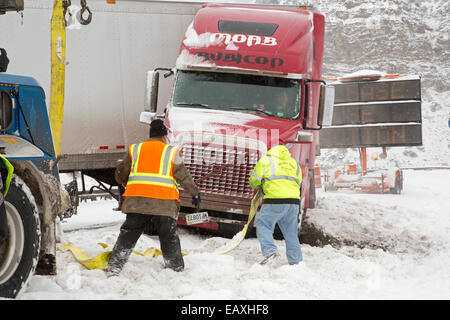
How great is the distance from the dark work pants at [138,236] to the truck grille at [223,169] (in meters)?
2.16

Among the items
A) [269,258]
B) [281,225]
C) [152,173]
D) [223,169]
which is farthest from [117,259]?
[223,169]

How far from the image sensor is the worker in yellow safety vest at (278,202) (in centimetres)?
729

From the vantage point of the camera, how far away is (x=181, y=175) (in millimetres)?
6457

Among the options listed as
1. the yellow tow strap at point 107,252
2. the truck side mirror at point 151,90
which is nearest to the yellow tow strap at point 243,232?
the yellow tow strap at point 107,252

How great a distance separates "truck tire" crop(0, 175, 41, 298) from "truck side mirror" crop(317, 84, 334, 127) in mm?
5675

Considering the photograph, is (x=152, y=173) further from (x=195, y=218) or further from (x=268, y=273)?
(x=268, y=273)

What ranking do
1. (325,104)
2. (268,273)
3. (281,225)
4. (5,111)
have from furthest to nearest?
(325,104), (281,225), (268,273), (5,111)

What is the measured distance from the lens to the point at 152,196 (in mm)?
6336

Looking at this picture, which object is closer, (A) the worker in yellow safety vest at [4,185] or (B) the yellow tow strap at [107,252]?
(A) the worker in yellow safety vest at [4,185]

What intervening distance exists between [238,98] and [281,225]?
2.64 metres

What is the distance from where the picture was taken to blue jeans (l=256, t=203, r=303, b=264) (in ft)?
23.9

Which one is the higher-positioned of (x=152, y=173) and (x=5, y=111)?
(x=5, y=111)

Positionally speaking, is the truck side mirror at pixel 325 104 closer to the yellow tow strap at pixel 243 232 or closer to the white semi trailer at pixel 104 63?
the yellow tow strap at pixel 243 232
